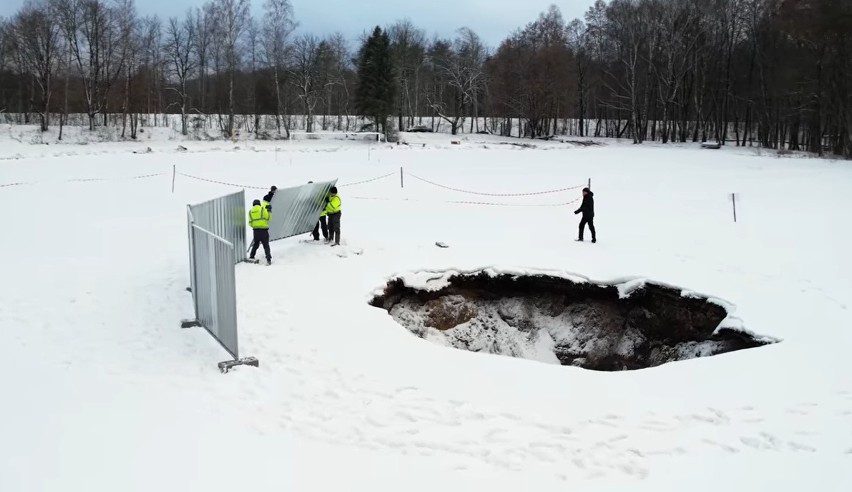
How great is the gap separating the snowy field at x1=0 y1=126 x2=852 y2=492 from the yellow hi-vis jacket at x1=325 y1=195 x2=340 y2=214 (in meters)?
1.02

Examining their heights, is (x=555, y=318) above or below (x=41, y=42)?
below

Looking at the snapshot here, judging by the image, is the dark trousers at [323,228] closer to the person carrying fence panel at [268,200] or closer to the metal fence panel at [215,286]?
the person carrying fence panel at [268,200]

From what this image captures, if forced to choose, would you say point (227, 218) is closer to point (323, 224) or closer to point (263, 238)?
point (263, 238)

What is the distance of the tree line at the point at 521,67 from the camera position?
149 feet

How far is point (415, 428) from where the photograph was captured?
22.8 ft

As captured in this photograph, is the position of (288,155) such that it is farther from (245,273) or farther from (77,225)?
(245,273)

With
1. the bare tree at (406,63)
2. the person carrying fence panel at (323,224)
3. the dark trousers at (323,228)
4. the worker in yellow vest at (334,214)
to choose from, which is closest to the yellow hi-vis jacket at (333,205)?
the worker in yellow vest at (334,214)

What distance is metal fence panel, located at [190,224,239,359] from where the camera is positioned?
8297 millimetres

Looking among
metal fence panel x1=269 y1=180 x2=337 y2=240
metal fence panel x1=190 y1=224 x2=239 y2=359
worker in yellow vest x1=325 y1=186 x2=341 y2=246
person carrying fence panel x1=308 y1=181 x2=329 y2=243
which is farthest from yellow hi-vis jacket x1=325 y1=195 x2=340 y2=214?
metal fence panel x1=190 y1=224 x2=239 y2=359

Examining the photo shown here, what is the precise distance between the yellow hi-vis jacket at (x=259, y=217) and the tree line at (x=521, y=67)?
3666 centimetres

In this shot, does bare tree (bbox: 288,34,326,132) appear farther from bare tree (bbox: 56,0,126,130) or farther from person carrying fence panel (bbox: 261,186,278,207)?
person carrying fence panel (bbox: 261,186,278,207)

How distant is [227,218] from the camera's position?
13.0 m

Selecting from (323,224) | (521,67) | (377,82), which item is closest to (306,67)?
(377,82)

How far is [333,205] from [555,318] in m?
5.80
